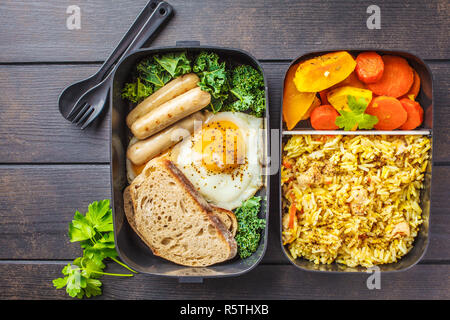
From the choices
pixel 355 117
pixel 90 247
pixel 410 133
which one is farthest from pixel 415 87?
pixel 90 247

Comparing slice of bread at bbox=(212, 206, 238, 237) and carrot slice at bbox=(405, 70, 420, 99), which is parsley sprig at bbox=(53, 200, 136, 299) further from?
carrot slice at bbox=(405, 70, 420, 99)

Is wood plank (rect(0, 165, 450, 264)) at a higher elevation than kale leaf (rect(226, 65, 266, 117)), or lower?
lower

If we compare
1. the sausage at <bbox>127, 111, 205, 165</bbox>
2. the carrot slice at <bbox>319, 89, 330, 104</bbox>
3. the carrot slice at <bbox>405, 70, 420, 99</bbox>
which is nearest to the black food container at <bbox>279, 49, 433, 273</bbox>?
the carrot slice at <bbox>405, 70, 420, 99</bbox>

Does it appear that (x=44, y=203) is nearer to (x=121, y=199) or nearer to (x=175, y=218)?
(x=121, y=199)

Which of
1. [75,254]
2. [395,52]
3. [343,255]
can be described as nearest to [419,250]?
[343,255]

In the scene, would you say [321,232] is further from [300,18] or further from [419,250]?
[300,18]

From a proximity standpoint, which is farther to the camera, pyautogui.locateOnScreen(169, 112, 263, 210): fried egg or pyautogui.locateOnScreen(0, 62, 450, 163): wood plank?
pyautogui.locateOnScreen(0, 62, 450, 163): wood plank
